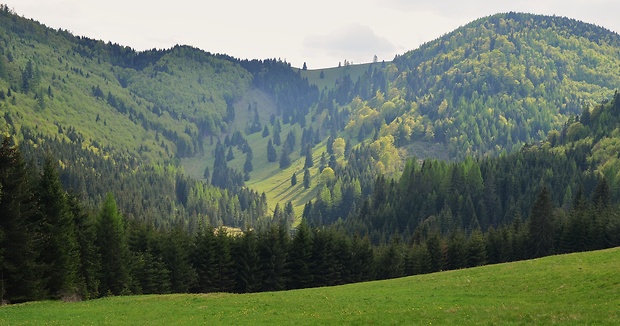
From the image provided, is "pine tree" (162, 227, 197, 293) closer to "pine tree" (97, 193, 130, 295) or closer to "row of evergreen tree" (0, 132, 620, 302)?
"row of evergreen tree" (0, 132, 620, 302)

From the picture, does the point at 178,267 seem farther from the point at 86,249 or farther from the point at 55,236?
the point at 55,236

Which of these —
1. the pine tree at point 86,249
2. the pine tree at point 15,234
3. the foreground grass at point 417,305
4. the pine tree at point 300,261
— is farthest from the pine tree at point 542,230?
the pine tree at point 15,234

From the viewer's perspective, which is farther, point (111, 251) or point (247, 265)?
point (247, 265)

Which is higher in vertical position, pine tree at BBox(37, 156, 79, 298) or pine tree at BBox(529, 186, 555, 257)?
pine tree at BBox(37, 156, 79, 298)

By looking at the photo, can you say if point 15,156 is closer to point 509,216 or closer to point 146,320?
point 146,320

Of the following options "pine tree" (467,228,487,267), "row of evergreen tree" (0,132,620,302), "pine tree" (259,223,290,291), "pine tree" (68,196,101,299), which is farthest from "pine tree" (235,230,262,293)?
"pine tree" (467,228,487,267)

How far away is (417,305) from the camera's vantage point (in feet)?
148

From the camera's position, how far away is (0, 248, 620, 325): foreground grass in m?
36.7

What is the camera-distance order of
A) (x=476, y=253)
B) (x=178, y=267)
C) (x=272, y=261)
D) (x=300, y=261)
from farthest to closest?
(x=476, y=253), (x=300, y=261), (x=272, y=261), (x=178, y=267)

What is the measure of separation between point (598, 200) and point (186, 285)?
4008 inches

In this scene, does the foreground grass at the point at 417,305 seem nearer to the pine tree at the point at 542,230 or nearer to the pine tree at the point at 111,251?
the pine tree at the point at 111,251

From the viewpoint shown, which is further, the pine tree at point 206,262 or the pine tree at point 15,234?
the pine tree at point 206,262

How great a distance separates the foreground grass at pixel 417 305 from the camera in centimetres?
3673

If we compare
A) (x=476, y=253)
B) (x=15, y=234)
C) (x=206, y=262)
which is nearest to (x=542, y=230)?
(x=476, y=253)
